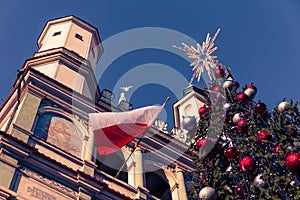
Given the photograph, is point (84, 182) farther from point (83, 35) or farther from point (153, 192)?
point (83, 35)

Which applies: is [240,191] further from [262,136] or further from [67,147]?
[67,147]

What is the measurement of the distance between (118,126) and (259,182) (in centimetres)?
676

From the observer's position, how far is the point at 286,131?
1012 centimetres

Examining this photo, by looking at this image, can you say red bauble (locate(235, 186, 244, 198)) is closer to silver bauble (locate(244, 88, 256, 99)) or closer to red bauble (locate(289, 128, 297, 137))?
red bauble (locate(289, 128, 297, 137))

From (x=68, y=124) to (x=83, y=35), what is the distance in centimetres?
829

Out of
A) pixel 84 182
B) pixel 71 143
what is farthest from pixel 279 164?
pixel 71 143

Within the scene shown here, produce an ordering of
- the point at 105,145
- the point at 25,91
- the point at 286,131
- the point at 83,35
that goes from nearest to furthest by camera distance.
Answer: the point at 286,131 → the point at 105,145 → the point at 25,91 → the point at 83,35

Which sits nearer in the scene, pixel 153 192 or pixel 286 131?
pixel 286 131

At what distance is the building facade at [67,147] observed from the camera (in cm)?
1381

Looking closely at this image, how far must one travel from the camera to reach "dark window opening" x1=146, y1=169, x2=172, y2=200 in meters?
18.0

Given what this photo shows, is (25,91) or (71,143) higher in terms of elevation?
(25,91)

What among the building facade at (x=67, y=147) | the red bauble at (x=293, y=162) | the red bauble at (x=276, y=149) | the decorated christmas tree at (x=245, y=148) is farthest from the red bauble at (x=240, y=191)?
the building facade at (x=67, y=147)

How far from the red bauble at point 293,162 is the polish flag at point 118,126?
7.31 m

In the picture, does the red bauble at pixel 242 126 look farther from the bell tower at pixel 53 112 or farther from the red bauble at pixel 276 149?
the bell tower at pixel 53 112
